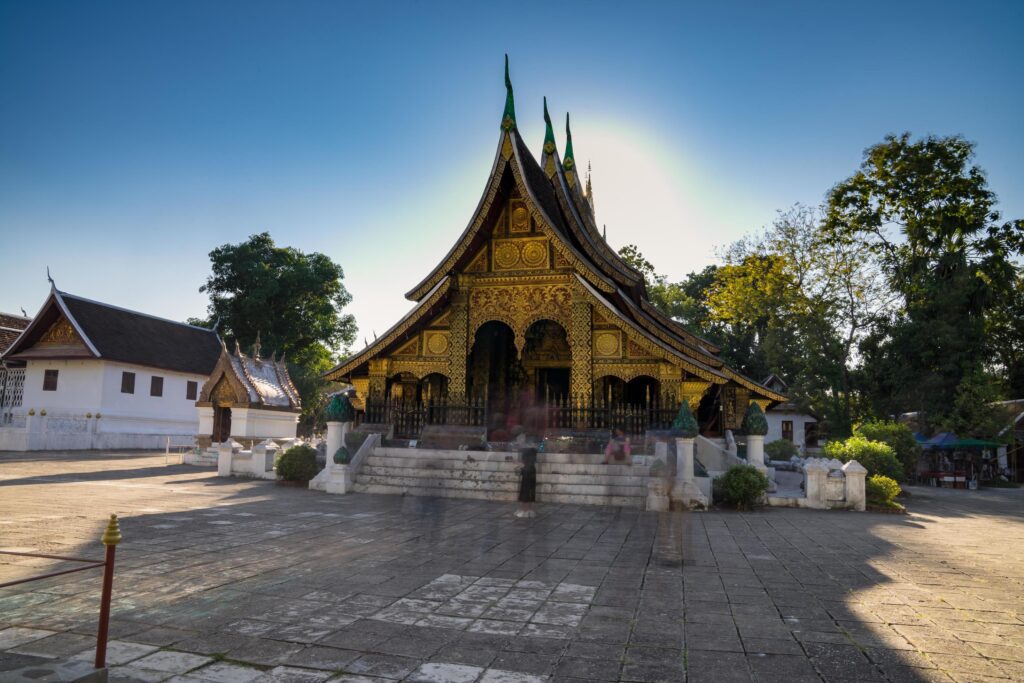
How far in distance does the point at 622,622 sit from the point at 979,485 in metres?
27.5

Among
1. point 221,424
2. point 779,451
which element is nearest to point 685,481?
point 779,451

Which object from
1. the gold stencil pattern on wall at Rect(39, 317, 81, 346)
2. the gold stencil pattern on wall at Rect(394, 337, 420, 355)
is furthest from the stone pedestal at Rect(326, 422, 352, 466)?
the gold stencil pattern on wall at Rect(39, 317, 81, 346)

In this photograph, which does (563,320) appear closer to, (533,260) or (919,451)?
(533,260)

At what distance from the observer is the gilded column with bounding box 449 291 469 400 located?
16.7m

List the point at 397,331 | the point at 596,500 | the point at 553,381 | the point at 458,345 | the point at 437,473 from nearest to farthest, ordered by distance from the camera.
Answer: the point at 596,500 < the point at 437,473 < the point at 397,331 < the point at 458,345 < the point at 553,381

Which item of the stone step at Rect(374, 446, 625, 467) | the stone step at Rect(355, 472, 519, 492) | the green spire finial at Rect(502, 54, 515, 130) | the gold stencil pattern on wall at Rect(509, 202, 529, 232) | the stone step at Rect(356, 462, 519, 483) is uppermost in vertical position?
the green spire finial at Rect(502, 54, 515, 130)

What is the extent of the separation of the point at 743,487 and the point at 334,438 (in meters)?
8.32

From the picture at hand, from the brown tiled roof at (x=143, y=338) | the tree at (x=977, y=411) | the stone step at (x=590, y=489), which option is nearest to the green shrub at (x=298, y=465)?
the stone step at (x=590, y=489)

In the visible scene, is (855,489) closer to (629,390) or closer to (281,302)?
(629,390)

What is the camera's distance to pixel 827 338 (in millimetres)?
29750

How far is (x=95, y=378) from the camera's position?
29.6 metres

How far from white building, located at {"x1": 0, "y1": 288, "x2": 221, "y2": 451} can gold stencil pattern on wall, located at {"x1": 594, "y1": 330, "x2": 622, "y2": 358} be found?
22.9 metres

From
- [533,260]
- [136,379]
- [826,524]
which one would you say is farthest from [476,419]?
[136,379]

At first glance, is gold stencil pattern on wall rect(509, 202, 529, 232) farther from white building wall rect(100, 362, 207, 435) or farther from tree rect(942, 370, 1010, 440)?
white building wall rect(100, 362, 207, 435)
